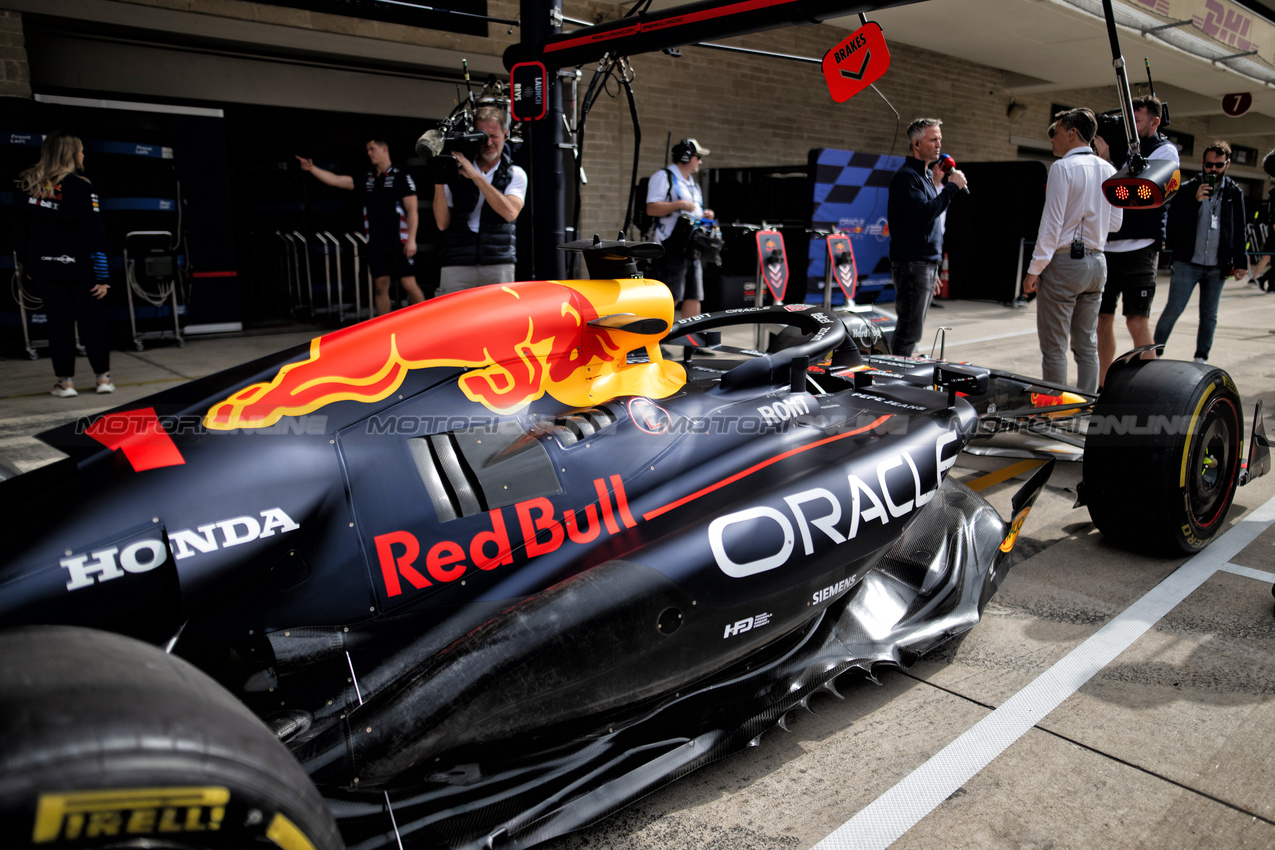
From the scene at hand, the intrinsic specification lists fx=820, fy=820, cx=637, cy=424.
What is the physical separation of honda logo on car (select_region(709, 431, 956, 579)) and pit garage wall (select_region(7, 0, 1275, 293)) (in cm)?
486

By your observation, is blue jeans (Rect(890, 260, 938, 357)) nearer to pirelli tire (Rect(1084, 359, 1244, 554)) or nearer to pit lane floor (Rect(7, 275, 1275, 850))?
pirelli tire (Rect(1084, 359, 1244, 554))

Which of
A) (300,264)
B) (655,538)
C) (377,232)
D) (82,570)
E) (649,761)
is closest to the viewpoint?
(82,570)

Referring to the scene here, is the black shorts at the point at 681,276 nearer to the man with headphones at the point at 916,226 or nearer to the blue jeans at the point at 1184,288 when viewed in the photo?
the man with headphones at the point at 916,226

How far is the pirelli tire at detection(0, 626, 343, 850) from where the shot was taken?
0.97 metres

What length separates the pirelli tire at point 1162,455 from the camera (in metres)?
3.16

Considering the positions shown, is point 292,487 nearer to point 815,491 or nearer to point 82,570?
point 82,570

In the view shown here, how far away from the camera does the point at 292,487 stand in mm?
1816

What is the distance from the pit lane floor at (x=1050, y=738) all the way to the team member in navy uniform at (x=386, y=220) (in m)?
5.78

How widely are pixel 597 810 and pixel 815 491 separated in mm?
981

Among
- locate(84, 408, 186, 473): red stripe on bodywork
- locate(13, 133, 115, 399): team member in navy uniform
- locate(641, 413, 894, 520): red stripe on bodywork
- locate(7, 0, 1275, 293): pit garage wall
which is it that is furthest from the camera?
locate(7, 0, 1275, 293): pit garage wall

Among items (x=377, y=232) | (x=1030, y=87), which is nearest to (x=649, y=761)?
(x=377, y=232)

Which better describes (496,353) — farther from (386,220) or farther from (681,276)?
(386,220)

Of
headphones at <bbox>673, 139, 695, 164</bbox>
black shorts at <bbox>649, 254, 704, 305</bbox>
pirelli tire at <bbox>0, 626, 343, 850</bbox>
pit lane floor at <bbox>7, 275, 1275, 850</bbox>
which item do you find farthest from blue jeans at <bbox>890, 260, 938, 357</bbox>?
pirelli tire at <bbox>0, 626, 343, 850</bbox>

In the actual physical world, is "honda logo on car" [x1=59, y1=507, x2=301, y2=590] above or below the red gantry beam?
below
